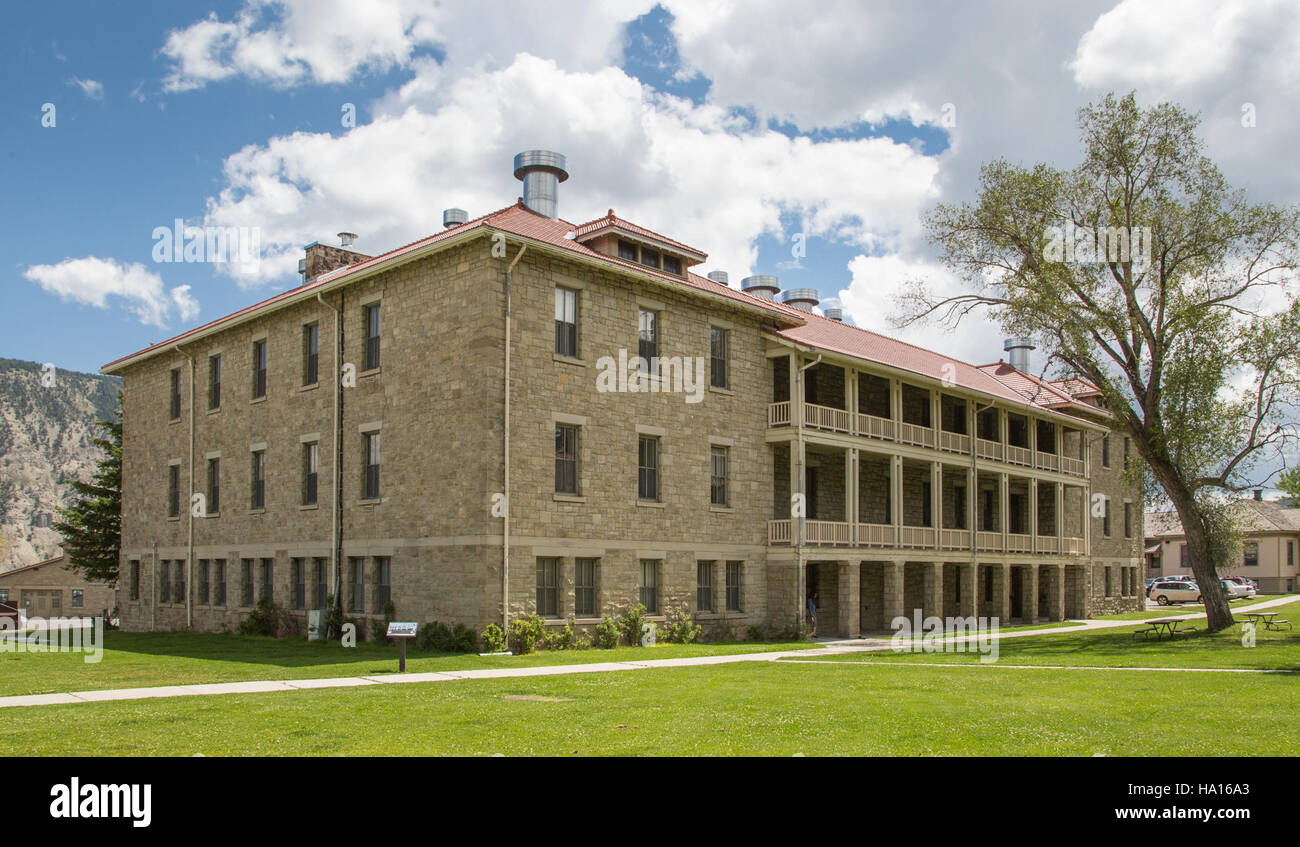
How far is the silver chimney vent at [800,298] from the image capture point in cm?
4166

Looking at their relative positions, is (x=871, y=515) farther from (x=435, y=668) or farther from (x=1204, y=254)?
(x=435, y=668)

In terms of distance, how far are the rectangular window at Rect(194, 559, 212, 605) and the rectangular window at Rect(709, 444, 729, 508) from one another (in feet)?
51.9

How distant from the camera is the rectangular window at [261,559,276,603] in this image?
Result: 94.4ft

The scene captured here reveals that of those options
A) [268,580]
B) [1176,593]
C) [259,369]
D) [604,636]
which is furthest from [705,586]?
[1176,593]

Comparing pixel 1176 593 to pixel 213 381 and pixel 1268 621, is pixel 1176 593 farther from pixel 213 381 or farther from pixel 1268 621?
pixel 213 381

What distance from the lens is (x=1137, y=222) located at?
30.0 meters

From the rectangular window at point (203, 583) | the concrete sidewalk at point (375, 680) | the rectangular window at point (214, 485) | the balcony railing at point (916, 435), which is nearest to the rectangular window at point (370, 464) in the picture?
the rectangular window at point (214, 485)

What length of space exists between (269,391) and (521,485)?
35.8ft

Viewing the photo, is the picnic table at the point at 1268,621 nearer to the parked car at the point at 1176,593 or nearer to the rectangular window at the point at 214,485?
the parked car at the point at 1176,593

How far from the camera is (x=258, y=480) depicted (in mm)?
30281

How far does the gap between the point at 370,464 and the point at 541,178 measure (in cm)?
943

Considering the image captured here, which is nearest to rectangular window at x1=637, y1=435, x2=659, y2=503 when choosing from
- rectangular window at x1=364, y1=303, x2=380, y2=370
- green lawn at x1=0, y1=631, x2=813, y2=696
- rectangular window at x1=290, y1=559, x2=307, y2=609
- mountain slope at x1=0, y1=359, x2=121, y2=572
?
green lawn at x1=0, y1=631, x2=813, y2=696

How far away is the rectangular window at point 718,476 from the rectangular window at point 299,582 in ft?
36.3
